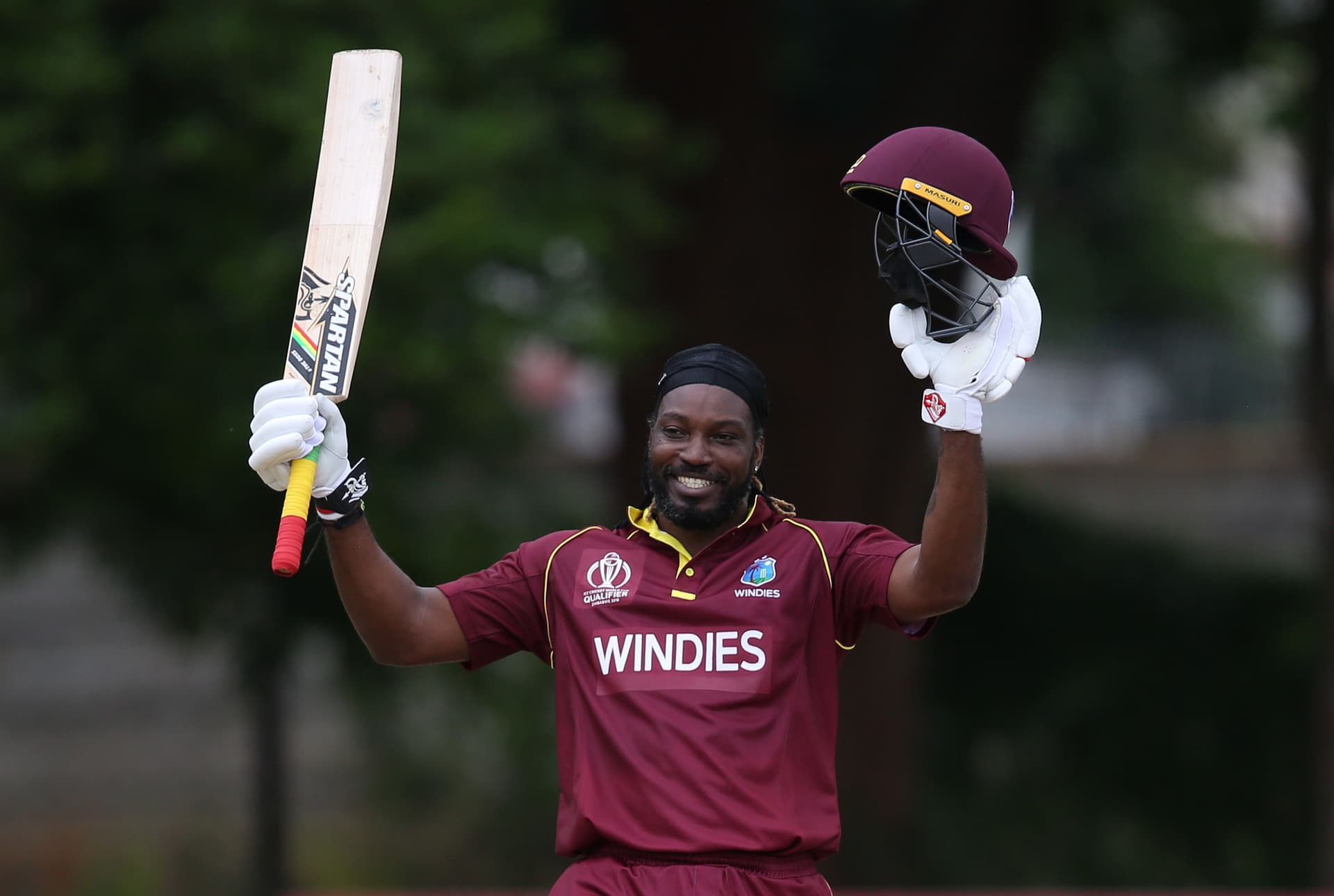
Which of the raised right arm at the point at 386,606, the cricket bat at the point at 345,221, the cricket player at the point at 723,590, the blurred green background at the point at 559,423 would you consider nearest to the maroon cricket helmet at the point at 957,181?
the cricket player at the point at 723,590

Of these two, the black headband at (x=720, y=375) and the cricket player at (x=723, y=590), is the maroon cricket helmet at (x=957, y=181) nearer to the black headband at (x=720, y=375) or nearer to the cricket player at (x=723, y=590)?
the cricket player at (x=723, y=590)

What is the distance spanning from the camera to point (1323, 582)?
29.3 feet

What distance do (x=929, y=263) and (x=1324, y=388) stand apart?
6.50m

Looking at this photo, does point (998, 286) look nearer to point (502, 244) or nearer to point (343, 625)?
point (502, 244)

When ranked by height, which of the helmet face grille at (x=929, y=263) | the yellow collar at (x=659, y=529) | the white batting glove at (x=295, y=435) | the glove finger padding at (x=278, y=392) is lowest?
the yellow collar at (x=659, y=529)

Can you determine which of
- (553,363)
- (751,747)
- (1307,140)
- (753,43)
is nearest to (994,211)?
(751,747)

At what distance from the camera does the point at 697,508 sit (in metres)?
3.12

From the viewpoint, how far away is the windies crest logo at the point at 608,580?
3139 mm

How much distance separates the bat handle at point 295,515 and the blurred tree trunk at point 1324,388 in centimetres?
670

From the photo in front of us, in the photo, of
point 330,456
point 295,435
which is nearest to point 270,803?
point 330,456

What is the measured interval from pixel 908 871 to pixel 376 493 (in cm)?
394

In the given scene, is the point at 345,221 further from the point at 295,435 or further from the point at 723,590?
the point at 723,590

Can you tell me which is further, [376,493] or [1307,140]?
[1307,140]

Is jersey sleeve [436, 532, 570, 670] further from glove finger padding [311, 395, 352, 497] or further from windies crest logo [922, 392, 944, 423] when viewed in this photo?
windies crest logo [922, 392, 944, 423]
